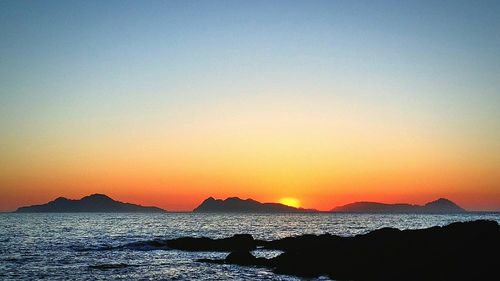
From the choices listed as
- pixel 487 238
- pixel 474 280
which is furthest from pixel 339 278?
pixel 487 238

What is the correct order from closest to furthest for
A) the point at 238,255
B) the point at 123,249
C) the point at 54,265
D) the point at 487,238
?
the point at 487,238, the point at 54,265, the point at 238,255, the point at 123,249

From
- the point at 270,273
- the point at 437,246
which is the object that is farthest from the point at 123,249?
the point at 437,246

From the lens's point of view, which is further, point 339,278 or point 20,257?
point 20,257

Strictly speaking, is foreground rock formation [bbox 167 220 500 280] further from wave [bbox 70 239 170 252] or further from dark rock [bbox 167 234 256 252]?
wave [bbox 70 239 170 252]

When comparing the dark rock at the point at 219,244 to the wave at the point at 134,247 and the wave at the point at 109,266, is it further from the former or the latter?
the wave at the point at 109,266

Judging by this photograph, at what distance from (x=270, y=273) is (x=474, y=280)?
19.9 meters

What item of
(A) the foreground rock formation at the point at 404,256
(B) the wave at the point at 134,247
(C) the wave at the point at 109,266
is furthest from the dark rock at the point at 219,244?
(C) the wave at the point at 109,266

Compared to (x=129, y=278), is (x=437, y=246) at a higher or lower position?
higher

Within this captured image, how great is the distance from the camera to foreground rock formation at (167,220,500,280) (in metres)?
37.8

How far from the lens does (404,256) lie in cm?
4209

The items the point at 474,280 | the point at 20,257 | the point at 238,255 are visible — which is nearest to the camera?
the point at 474,280

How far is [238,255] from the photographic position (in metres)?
56.8

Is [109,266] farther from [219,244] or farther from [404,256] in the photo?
[404,256]

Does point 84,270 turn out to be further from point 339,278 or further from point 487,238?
point 487,238
